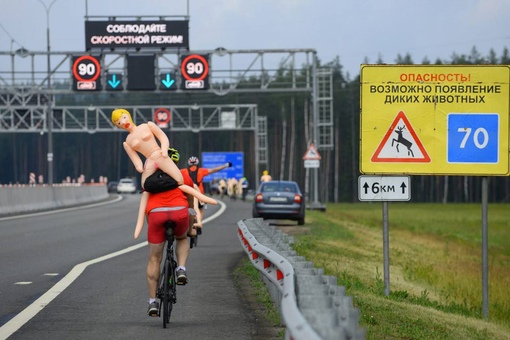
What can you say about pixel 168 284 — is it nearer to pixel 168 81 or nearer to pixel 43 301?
pixel 43 301

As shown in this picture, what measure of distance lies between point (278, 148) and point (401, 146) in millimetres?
129694

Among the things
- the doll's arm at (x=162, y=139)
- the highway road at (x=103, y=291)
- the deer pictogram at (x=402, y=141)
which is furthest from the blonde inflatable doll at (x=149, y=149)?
the deer pictogram at (x=402, y=141)

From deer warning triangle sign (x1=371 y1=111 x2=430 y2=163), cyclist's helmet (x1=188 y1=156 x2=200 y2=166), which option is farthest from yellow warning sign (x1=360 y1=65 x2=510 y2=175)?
cyclist's helmet (x1=188 y1=156 x2=200 y2=166)

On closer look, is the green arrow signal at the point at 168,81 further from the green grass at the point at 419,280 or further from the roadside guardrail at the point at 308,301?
the roadside guardrail at the point at 308,301

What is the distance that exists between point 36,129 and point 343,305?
218ft

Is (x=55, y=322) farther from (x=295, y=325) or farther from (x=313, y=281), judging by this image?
(x=295, y=325)

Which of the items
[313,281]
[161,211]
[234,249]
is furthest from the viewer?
A: [234,249]

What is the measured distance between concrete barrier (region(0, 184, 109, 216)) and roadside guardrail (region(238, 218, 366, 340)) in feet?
89.5

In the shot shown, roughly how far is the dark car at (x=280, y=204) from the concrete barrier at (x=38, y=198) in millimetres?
8338

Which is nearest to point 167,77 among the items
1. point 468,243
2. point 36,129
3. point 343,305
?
point 468,243

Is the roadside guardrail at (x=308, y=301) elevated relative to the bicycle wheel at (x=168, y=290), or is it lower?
elevated

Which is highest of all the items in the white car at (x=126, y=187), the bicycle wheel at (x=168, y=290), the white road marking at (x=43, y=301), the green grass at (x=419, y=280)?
the bicycle wheel at (x=168, y=290)

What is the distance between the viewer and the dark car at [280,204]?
34.3 m

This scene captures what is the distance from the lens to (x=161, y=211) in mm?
10711
